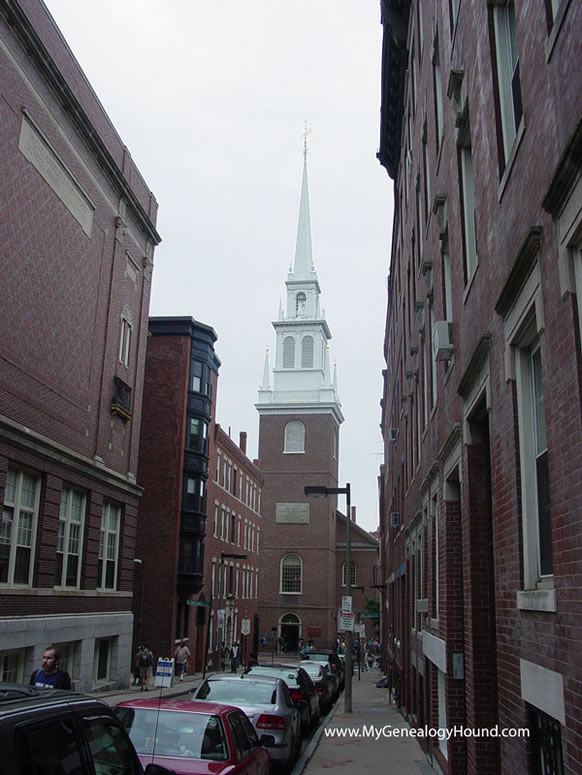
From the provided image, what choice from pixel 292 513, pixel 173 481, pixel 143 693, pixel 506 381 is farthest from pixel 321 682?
Answer: pixel 292 513

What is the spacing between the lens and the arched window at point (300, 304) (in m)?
Answer: 75.9

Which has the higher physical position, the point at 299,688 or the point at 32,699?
the point at 32,699

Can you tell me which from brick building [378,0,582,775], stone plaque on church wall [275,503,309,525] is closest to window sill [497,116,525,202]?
brick building [378,0,582,775]

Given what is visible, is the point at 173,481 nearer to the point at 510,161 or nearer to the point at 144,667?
the point at 144,667

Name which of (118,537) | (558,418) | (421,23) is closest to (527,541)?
(558,418)

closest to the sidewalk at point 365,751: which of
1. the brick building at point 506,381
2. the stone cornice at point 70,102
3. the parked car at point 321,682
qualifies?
the brick building at point 506,381

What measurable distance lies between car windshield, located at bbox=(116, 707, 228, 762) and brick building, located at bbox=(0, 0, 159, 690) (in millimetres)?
11065

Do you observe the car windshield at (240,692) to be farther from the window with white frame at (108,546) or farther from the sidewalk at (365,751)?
the window with white frame at (108,546)

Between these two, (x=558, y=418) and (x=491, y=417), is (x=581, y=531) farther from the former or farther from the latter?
(x=491, y=417)

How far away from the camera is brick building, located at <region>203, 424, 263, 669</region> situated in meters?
41.2

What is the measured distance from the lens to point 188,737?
26.2ft

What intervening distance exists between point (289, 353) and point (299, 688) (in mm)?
57792

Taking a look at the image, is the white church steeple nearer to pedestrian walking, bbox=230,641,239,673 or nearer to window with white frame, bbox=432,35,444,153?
pedestrian walking, bbox=230,641,239,673

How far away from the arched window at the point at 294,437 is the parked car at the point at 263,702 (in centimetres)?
5874
